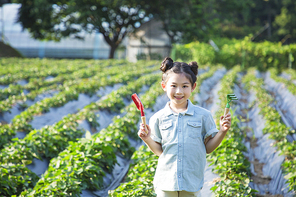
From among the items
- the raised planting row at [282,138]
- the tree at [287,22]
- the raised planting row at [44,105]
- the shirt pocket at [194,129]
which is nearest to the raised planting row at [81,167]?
the raised planting row at [44,105]

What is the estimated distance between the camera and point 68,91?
757cm

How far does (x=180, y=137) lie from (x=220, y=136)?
28 centimetres

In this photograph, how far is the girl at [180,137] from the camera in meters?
2.03

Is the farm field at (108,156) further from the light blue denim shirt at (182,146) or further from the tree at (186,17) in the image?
the tree at (186,17)

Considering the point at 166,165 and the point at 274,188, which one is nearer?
the point at 166,165

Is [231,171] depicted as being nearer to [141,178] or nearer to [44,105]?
[141,178]

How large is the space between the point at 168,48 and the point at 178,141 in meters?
24.4

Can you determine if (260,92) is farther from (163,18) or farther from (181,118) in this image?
(163,18)

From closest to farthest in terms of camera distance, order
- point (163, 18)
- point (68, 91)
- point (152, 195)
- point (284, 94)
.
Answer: point (152, 195), point (68, 91), point (284, 94), point (163, 18)

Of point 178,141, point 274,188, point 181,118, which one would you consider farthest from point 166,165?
point 274,188

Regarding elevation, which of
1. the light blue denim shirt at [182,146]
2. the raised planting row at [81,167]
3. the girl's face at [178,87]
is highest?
the girl's face at [178,87]

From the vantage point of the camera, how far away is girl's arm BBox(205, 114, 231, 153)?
193 cm

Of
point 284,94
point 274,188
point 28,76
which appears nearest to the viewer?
point 274,188

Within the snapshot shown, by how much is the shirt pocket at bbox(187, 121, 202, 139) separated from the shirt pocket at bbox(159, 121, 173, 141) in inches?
5.4
